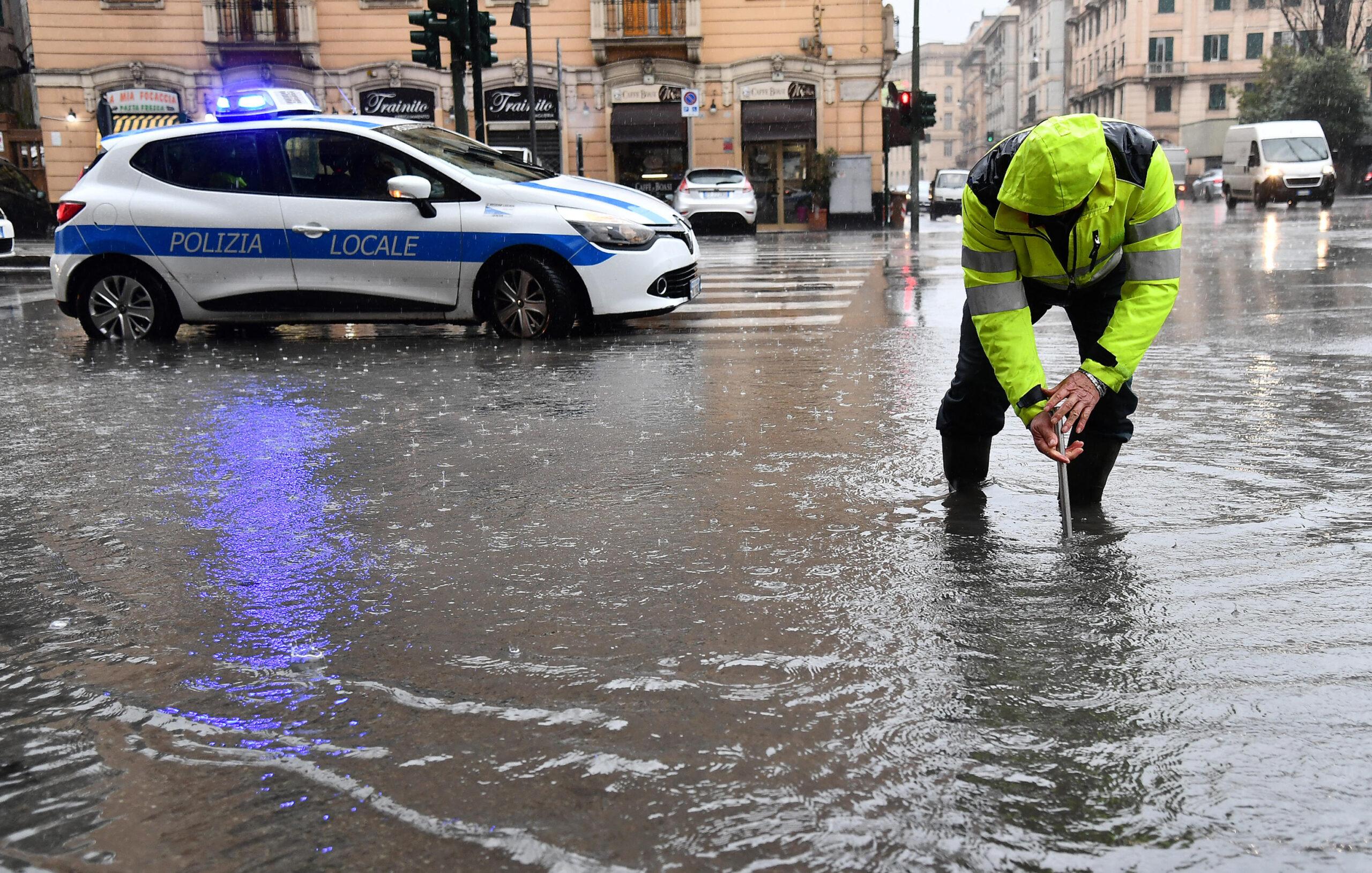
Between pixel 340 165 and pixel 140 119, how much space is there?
26.6 meters

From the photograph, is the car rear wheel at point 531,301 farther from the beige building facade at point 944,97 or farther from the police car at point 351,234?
the beige building facade at point 944,97

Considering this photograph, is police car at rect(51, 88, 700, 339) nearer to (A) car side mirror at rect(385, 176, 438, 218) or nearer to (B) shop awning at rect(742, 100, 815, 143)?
(A) car side mirror at rect(385, 176, 438, 218)

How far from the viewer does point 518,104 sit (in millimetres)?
34031

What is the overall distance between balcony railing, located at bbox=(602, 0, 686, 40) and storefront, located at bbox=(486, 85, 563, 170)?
2.33 meters

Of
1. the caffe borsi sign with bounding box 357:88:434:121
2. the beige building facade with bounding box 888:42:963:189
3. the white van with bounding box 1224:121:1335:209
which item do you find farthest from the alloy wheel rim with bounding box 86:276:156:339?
the beige building facade with bounding box 888:42:963:189

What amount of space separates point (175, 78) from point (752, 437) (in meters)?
32.2

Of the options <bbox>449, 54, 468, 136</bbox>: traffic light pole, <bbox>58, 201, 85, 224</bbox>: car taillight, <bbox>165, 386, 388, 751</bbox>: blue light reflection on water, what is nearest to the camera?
<bbox>165, 386, 388, 751</bbox>: blue light reflection on water

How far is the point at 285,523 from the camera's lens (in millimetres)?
4215

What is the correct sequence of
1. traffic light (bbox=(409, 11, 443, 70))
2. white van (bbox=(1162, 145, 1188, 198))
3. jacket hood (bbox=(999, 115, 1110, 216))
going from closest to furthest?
jacket hood (bbox=(999, 115, 1110, 216))
traffic light (bbox=(409, 11, 443, 70))
white van (bbox=(1162, 145, 1188, 198))

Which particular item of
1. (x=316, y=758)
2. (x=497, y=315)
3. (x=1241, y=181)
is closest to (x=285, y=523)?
(x=316, y=758)

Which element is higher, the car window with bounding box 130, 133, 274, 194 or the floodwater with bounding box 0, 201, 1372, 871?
the car window with bounding box 130, 133, 274, 194

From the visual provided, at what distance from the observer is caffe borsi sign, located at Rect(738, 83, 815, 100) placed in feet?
112

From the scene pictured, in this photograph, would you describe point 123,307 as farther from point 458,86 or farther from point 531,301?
point 458,86

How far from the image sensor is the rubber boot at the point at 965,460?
435 cm
